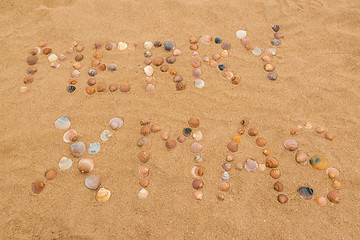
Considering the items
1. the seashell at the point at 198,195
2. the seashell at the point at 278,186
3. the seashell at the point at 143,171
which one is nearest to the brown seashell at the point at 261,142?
the seashell at the point at 278,186

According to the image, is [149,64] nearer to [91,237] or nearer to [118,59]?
[118,59]

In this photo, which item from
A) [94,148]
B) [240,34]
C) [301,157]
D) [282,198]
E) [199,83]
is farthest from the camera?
[240,34]

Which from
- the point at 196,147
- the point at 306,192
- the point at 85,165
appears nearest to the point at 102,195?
the point at 85,165

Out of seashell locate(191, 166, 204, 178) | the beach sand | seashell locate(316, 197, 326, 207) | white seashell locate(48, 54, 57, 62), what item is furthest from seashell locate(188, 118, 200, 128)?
white seashell locate(48, 54, 57, 62)

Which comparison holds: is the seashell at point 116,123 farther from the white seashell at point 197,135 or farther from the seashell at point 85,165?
the white seashell at point 197,135

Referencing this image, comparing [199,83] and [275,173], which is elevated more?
[199,83]

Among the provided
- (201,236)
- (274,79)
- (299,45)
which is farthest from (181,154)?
(299,45)

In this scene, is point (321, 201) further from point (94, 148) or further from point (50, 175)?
point (50, 175)

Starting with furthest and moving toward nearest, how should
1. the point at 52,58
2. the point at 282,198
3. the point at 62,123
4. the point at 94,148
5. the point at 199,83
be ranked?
the point at 52,58 < the point at 199,83 < the point at 62,123 < the point at 94,148 < the point at 282,198
